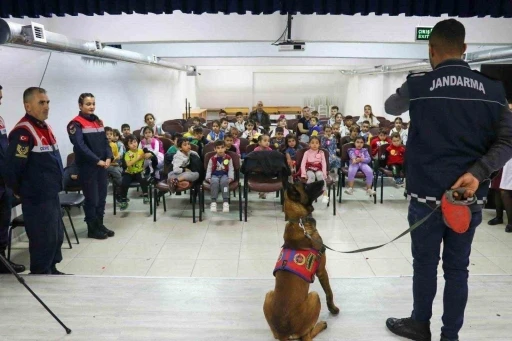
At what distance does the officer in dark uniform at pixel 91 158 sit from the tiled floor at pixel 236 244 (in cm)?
26

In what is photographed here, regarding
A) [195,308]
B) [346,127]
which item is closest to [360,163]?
[346,127]

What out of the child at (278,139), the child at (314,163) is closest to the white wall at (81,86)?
the child at (278,139)

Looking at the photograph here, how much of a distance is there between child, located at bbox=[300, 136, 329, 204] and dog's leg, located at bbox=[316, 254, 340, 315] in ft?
11.1

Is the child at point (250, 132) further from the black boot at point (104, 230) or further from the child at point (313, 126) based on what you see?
the black boot at point (104, 230)

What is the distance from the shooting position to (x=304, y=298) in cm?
202

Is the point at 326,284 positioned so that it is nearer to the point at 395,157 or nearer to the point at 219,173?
the point at 219,173

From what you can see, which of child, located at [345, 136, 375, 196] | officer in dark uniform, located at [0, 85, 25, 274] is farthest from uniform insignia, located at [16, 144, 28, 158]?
child, located at [345, 136, 375, 196]

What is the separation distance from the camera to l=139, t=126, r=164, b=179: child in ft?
19.9

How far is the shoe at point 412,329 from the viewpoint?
211cm

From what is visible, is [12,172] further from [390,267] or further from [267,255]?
[390,267]

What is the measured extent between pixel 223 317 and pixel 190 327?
7.8 inches

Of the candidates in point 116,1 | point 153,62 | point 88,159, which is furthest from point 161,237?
point 153,62

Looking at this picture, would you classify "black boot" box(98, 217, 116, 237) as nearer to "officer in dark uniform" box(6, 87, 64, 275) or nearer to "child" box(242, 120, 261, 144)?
"officer in dark uniform" box(6, 87, 64, 275)

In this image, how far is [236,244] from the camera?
4.62 m
